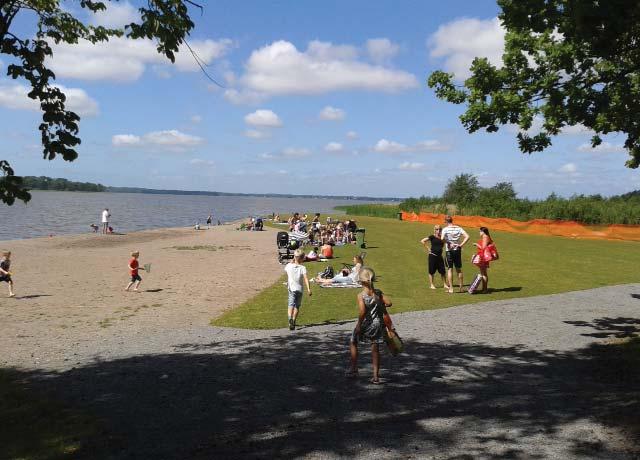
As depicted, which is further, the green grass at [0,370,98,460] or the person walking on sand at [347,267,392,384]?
the person walking on sand at [347,267,392,384]

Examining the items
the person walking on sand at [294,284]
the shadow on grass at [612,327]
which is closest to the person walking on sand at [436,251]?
the shadow on grass at [612,327]

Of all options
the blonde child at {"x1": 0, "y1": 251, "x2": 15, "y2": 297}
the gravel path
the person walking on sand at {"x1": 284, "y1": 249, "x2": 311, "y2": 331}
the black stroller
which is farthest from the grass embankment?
the gravel path

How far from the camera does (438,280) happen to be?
18.3 metres

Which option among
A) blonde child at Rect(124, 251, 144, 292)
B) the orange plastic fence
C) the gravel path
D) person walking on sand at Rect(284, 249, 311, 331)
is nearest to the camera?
the gravel path

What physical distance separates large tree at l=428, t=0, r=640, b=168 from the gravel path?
14.3 ft

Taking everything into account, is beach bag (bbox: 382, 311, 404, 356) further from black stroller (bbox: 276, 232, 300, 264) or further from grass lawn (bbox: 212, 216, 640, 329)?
black stroller (bbox: 276, 232, 300, 264)

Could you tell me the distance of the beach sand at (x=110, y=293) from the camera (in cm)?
1126

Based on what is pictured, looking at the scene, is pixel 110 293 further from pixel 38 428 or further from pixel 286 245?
pixel 38 428

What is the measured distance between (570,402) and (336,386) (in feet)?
10.7

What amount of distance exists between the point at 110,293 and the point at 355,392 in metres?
12.7

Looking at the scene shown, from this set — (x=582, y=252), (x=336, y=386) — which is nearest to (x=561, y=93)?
(x=336, y=386)

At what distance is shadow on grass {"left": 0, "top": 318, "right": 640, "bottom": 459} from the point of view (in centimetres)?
537

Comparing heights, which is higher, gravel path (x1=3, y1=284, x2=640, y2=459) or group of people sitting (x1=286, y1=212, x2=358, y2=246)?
group of people sitting (x1=286, y1=212, x2=358, y2=246)

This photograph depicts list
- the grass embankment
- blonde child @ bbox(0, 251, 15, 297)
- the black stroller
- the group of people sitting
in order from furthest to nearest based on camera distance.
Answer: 1. the grass embankment
2. the group of people sitting
3. the black stroller
4. blonde child @ bbox(0, 251, 15, 297)
